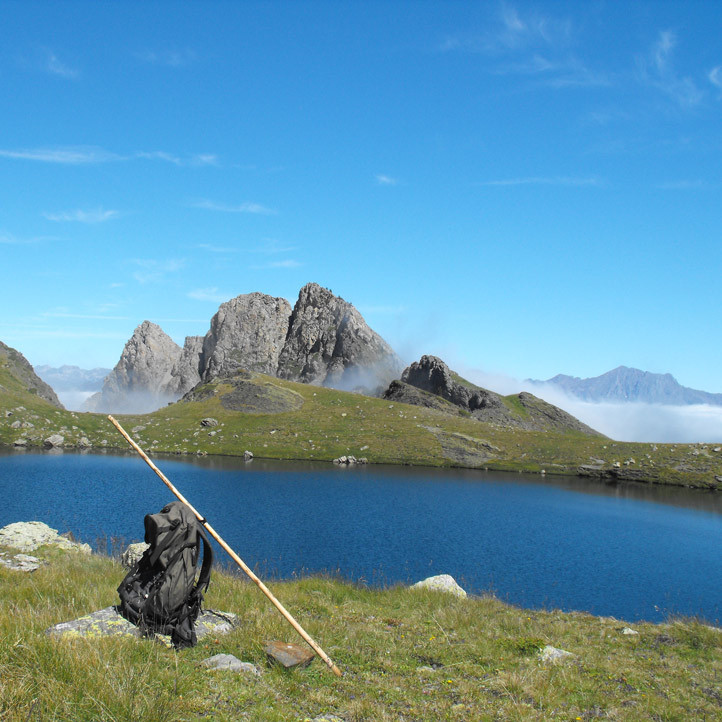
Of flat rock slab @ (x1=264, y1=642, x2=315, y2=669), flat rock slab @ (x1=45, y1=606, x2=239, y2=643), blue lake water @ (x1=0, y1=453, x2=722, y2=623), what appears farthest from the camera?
blue lake water @ (x1=0, y1=453, x2=722, y2=623)

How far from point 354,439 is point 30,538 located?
91.2 m

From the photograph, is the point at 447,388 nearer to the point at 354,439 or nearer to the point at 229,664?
the point at 354,439

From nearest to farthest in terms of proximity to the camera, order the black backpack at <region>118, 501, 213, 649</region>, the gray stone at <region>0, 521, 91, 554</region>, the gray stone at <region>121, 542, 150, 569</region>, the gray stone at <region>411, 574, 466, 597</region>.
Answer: the black backpack at <region>118, 501, 213, 649</region> → the gray stone at <region>121, 542, 150, 569</region> → the gray stone at <region>0, 521, 91, 554</region> → the gray stone at <region>411, 574, 466, 597</region>

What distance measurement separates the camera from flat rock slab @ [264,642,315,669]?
10.2m

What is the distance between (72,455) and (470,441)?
76.2 meters

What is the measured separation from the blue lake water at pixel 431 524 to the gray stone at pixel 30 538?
917cm

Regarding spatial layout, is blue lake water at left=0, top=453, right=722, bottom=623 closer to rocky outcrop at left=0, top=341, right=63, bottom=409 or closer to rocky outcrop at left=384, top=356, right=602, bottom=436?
rocky outcrop at left=0, top=341, right=63, bottom=409

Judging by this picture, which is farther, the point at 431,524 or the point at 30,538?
the point at 431,524

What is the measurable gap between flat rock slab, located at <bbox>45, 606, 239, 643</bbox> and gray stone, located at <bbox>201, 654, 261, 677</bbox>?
1267 millimetres

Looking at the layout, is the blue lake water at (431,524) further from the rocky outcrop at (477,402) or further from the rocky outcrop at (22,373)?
the rocky outcrop at (477,402)

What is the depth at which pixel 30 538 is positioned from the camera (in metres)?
22.7

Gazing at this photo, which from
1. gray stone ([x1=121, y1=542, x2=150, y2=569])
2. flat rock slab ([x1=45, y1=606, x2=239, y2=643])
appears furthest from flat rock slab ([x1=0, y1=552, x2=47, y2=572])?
flat rock slab ([x1=45, y1=606, x2=239, y2=643])

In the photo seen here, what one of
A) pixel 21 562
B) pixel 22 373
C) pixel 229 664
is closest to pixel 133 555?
pixel 21 562

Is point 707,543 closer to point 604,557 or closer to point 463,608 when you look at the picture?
point 604,557
